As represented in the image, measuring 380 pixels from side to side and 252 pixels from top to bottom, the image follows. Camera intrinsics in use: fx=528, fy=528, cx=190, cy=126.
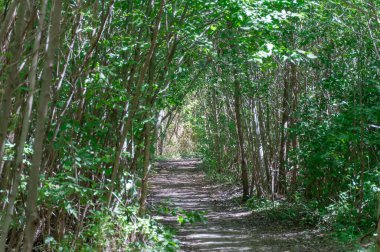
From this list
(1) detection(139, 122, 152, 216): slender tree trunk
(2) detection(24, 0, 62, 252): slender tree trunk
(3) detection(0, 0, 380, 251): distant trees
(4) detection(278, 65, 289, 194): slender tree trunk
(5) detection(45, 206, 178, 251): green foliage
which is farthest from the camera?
(4) detection(278, 65, 289, 194): slender tree trunk

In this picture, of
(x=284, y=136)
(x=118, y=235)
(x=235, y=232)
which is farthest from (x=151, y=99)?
(x=284, y=136)

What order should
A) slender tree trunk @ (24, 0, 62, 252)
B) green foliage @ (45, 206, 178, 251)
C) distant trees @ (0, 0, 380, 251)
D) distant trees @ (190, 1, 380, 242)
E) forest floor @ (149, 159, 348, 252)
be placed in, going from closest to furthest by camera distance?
slender tree trunk @ (24, 0, 62, 252), distant trees @ (0, 0, 380, 251), green foliage @ (45, 206, 178, 251), distant trees @ (190, 1, 380, 242), forest floor @ (149, 159, 348, 252)

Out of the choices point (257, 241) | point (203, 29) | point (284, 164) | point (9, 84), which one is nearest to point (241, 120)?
point (284, 164)

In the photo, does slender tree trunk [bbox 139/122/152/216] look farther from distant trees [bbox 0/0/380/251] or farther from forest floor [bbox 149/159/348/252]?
forest floor [bbox 149/159/348/252]

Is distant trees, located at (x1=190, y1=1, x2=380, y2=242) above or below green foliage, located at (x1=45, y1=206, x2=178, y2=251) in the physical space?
above

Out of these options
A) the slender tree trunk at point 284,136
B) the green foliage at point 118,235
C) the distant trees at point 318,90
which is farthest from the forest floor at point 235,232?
the green foliage at point 118,235

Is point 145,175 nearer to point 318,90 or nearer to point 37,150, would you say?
point 37,150

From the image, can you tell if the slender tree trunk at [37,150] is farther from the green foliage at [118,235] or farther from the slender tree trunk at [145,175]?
the slender tree trunk at [145,175]

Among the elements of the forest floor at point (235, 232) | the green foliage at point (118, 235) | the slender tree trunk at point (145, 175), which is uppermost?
the slender tree trunk at point (145, 175)

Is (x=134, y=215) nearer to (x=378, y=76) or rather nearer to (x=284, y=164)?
(x=378, y=76)

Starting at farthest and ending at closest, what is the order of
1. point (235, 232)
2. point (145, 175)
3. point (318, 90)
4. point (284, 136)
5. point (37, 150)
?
point (284, 136) < point (318, 90) < point (235, 232) < point (145, 175) < point (37, 150)

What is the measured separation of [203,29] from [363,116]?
379 cm

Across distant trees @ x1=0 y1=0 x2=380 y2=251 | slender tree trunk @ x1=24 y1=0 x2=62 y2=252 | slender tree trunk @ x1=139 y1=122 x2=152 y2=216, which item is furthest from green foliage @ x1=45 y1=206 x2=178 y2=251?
slender tree trunk @ x1=24 y1=0 x2=62 y2=252

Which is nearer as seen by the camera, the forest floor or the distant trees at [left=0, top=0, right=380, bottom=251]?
the distant trees at [left=0, top=0, right=380, bottom=251]
